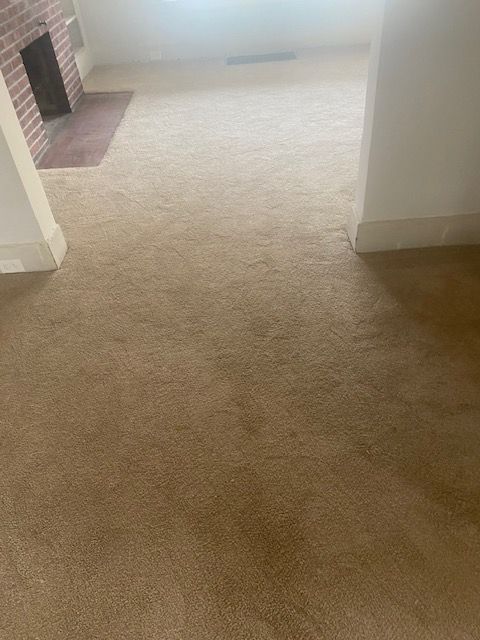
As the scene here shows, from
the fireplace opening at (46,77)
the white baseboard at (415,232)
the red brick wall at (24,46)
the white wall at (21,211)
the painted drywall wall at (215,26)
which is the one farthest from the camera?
the painted drywall wall at (215,26)

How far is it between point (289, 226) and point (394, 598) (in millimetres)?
1609

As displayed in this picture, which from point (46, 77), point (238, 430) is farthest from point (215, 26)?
point (238, 430)

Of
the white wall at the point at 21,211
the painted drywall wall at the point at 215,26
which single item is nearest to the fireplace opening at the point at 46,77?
the painted drywall wall at the point at 215,26

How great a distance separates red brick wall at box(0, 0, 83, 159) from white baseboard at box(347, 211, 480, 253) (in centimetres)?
212

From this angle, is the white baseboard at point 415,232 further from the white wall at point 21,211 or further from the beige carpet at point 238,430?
the white wall at point 21,211

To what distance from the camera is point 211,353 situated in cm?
165

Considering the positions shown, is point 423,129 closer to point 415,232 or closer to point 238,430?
point 415,232

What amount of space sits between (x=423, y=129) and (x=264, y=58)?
339cm

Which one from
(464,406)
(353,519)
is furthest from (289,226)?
(353,519)

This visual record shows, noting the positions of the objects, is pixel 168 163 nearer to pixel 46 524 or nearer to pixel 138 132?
pixel 138 132

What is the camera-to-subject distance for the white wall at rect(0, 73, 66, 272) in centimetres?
170

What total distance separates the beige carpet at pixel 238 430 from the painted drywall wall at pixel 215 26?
9.67ft

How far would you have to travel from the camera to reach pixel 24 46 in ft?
9.81

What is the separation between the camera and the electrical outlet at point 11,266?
79.5 inches
